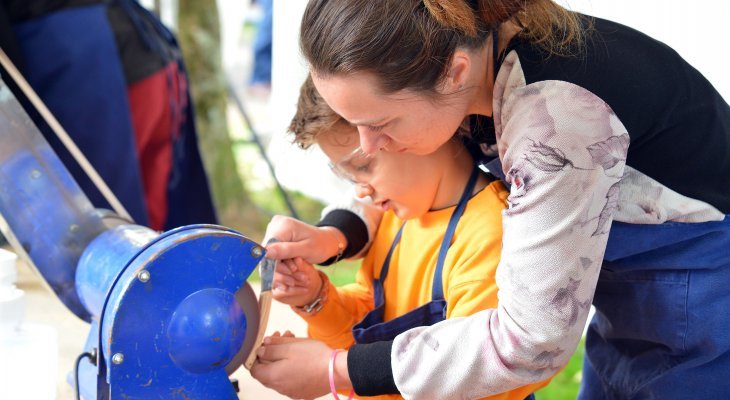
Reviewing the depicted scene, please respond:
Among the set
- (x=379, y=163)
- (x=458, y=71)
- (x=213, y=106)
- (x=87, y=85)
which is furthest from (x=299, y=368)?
(x=213, y=106)

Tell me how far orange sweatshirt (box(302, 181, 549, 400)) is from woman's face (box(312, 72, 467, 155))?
150 mm

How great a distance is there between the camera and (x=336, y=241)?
125 cm

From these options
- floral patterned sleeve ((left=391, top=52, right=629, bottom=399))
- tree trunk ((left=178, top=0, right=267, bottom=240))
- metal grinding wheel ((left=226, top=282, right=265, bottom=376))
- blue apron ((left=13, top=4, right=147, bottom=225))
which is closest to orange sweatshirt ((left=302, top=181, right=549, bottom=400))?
floral patterned sleeve ((left=391, top=52, right=629, bottom=399))

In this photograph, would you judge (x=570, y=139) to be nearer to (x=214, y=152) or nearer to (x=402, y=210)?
(x=402, y=210)

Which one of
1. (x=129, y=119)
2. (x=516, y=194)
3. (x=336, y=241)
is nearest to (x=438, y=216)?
(x=336, y=241)

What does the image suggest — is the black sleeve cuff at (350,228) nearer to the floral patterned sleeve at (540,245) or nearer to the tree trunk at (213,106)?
the floral patterned sleeve at (540,245)

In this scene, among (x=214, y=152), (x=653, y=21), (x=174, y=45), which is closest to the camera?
(x=653, y=21)

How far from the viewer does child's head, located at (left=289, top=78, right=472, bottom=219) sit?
44.8 inches

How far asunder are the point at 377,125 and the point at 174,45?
1.42 metres

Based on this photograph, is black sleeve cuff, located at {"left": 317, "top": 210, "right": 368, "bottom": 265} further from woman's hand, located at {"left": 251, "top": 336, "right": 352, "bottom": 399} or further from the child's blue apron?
the child's blue apron

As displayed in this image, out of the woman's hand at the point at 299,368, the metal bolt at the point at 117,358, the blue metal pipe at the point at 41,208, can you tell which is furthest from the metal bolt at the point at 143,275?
the blue metal pipe at the point at 41,208

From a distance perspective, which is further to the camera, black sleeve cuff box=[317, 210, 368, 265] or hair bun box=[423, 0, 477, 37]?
black sleeve cuff box=[317, 210, 368, 265]

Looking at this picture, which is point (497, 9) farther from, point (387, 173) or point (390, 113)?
point (387, 173)

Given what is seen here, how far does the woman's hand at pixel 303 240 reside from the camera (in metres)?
1.17
